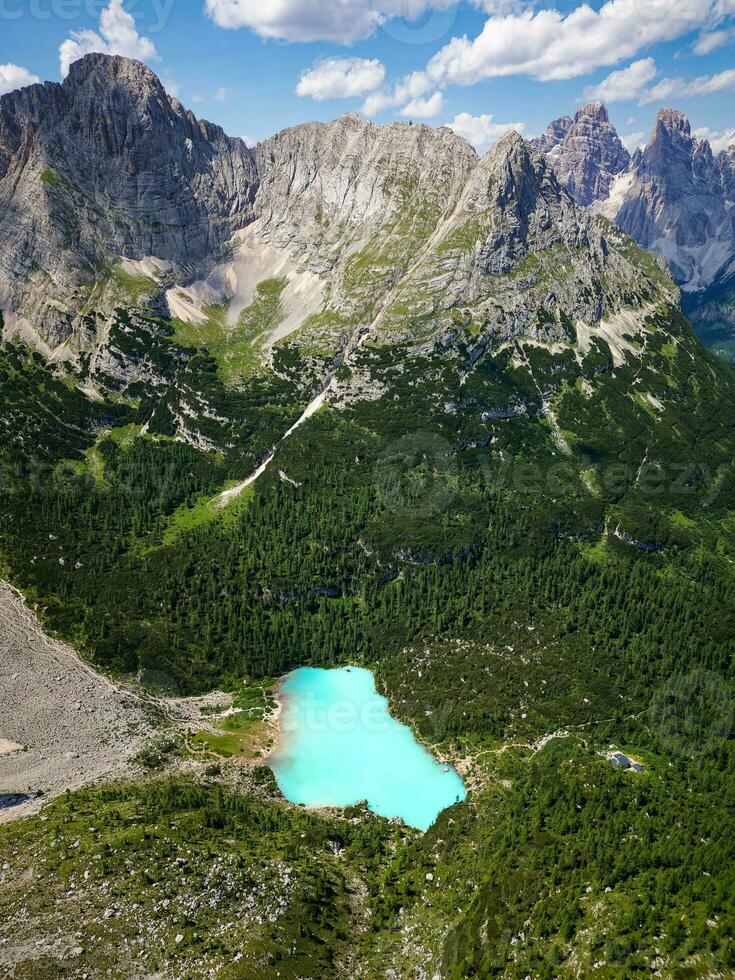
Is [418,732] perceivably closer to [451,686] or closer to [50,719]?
[451,686]

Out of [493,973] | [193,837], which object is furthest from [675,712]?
[193,837]

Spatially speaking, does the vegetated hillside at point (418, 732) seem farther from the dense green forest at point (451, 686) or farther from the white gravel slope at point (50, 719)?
the white gravel slope at point (50, 719)

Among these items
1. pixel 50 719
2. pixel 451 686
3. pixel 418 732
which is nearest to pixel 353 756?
pixel 418 732

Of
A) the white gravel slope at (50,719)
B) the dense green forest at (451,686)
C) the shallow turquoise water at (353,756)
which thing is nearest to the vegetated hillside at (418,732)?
the dense green forest at (451,686)

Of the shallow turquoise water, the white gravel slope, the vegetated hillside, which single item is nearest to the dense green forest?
the vegetated hillside

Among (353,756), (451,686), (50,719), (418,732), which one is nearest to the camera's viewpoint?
(50,719)

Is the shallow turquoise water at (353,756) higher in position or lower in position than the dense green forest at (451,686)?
lower

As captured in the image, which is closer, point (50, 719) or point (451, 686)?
point (50, 719)

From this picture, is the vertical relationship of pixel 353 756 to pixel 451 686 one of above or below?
below
